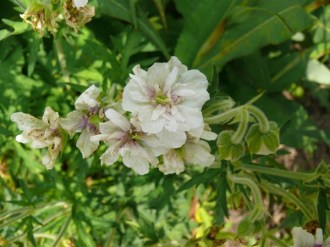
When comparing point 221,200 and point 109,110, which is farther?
point 221,200

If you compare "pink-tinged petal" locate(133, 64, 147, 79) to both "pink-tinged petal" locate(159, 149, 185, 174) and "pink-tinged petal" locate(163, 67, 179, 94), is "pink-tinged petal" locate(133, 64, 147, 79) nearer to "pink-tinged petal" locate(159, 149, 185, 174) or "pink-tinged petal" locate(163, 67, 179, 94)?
"pink-tinged petal" locate(163, 67, 179, 94)

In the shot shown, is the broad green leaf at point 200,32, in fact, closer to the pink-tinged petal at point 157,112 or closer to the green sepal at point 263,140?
the green sepal at point 263,140

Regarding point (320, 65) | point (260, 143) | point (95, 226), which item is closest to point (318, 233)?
point (260, 143)

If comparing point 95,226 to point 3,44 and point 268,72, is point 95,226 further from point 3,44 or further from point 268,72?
point 268,72

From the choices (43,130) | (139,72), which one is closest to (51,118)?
(43,130)

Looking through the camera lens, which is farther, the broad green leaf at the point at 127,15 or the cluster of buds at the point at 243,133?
the broad green leaf at the point at 127,15

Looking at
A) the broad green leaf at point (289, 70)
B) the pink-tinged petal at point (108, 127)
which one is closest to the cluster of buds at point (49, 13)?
the pink-tinged petal at point (108, 127)

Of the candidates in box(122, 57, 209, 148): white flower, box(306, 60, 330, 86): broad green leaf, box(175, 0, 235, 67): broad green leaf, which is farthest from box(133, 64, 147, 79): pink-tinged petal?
box(306, 60, 330, 86): broad green leaf
